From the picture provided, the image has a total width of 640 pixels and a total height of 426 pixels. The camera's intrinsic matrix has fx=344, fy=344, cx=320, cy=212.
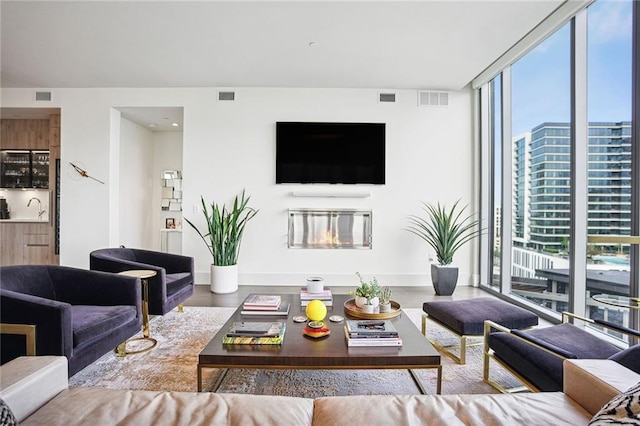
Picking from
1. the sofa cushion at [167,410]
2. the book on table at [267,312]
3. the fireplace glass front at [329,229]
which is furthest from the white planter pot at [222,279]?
the sofa cushion at [167,410]

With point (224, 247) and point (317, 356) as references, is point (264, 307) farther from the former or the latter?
point (224, 247)

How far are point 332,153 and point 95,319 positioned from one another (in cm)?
354

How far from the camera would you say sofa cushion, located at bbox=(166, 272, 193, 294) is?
3.19 meters

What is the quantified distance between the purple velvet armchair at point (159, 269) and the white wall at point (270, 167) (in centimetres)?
127

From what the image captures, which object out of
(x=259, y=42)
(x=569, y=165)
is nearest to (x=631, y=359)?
(x=569, y=165)

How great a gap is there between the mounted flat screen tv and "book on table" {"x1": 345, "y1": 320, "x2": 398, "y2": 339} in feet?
10.2

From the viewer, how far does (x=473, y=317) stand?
2342 millimetres

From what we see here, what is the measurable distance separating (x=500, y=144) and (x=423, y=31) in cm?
195

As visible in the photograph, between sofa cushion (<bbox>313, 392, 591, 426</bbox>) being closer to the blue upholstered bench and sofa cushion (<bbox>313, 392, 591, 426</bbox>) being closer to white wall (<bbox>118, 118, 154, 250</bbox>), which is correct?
the blue upholstered bench

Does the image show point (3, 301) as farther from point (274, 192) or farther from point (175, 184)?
point (175, 184)

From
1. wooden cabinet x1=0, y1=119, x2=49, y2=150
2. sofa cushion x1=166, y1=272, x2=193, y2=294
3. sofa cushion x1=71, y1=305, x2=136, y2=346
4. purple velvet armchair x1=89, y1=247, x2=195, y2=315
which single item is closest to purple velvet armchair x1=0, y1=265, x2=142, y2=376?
sofa cushion x1=71, y1=305, x2=136, y2=346

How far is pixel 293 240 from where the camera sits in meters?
4.99

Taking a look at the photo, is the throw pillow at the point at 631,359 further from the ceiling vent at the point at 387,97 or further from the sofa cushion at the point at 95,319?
the ceiling vent at the point at 387,97

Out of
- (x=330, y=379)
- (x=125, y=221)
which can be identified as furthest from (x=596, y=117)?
(x=125, y=221)
